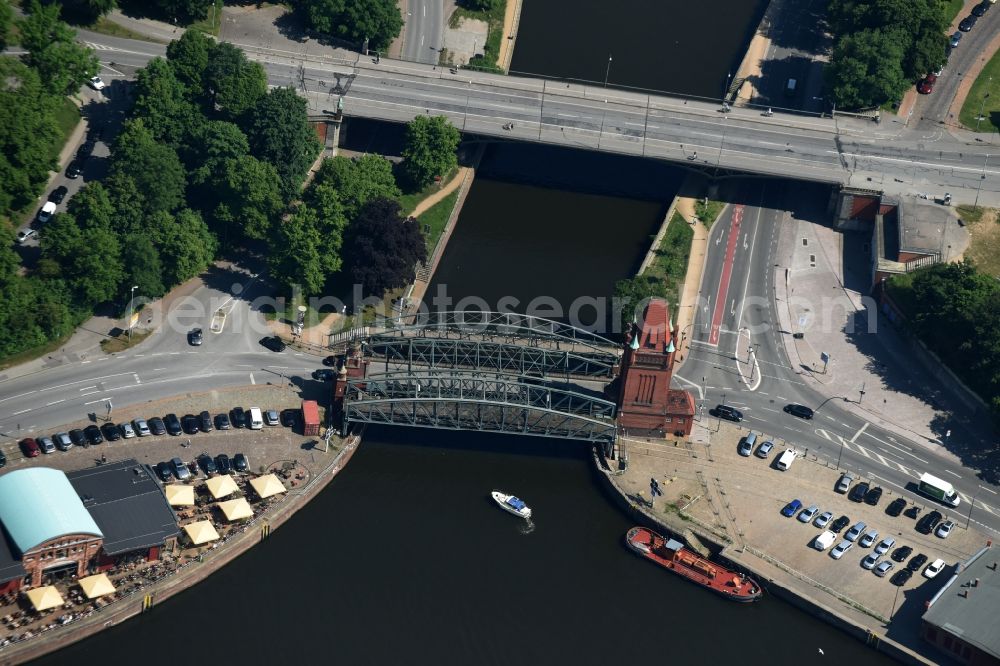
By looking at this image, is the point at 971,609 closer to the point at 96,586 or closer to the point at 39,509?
the point at 96,586

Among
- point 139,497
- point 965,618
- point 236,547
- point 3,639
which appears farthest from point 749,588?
point 3,639

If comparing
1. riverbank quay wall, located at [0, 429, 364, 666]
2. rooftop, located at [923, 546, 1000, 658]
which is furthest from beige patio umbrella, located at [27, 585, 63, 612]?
rooftop, located at [923, 546, 1000, 658]

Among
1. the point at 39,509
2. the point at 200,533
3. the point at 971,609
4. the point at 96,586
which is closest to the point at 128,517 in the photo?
the point at 200,533

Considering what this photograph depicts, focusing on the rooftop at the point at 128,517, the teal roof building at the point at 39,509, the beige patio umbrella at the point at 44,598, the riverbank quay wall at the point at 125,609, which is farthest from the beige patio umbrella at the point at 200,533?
the beige patio umbrella at the point at 44,598

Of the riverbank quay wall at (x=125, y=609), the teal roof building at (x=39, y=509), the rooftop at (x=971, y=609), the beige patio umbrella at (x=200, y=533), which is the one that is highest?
the rooftop at (x=971, y=609)

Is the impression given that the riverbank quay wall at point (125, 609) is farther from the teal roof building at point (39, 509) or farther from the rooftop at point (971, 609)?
the rooftop at point (971, 609)

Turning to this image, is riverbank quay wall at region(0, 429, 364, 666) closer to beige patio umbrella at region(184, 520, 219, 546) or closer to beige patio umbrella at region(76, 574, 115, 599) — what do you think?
beige patio umbrella at region(184, 520, 219, 546)

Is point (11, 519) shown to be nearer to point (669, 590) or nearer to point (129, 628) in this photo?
point (129, 628)

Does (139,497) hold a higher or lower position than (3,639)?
higher
